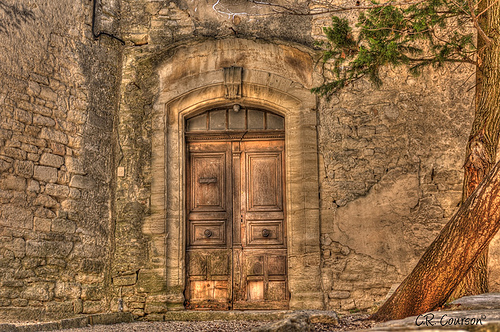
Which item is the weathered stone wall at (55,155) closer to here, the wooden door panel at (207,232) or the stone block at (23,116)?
the stone block at (23,116)

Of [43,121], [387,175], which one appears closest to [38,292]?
[43,121]

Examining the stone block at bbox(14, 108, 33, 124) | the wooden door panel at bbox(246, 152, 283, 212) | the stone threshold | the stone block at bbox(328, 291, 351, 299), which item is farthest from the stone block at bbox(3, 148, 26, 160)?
the stone block at bbox(328, 291, 351, 299)

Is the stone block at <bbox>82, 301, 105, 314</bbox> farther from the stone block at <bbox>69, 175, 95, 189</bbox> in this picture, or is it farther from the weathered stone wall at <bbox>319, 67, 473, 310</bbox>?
the weathered stone wall at <bbox>319, 67, 473, 310</bbox>

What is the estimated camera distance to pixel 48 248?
20.2ft

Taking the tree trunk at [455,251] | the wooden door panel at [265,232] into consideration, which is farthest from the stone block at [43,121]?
the tree trunk at [455,251]

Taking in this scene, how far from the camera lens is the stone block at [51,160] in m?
6.22

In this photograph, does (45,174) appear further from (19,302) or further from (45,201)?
(19,302)

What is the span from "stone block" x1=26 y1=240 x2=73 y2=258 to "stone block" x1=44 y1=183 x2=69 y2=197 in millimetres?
498

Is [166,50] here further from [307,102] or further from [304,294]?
[304,294]

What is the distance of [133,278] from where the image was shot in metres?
6.84

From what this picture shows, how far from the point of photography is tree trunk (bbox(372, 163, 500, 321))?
3998mm

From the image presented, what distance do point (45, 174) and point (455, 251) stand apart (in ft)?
13.5

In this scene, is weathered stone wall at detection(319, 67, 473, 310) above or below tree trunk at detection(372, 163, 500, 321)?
above

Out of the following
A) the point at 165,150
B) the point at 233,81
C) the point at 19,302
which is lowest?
the point at 19,302
